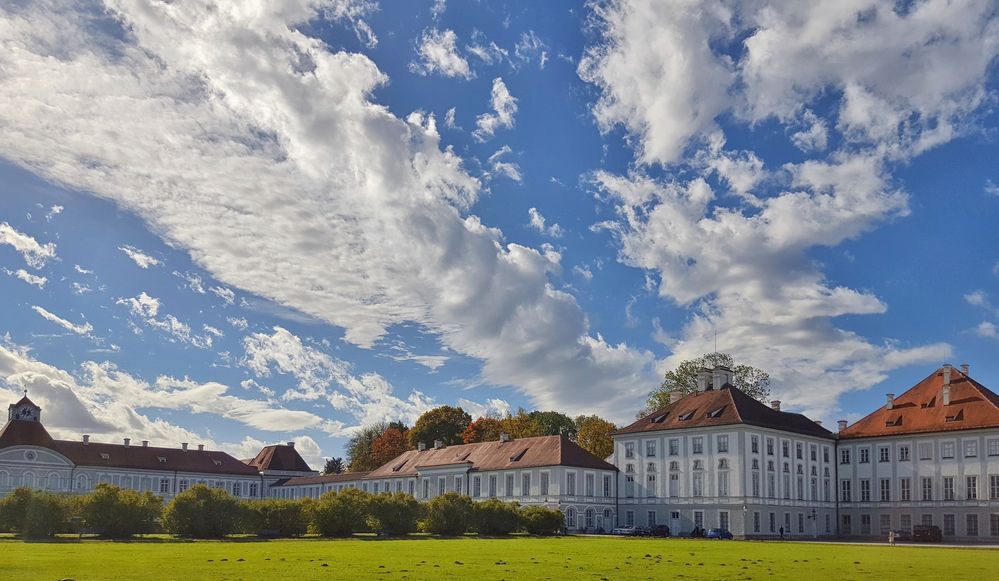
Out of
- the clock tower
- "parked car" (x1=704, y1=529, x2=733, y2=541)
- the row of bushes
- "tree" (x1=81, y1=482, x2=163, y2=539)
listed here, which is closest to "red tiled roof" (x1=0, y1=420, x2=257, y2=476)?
the clock tower

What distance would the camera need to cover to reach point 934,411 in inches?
2729

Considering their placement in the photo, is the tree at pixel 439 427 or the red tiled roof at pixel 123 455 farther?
the tree at pixel 439 427

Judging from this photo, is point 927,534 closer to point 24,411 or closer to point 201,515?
point 201,515

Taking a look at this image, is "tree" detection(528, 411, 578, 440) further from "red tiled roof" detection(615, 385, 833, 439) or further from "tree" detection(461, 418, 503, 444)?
"red tiled roof" detection(615, 385, 833, 439)

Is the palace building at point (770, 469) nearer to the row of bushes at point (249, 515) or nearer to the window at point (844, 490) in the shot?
the window at point (844, 490)

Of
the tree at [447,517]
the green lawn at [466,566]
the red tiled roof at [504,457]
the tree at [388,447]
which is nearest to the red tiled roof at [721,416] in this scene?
the red tiled roof at [504,457]

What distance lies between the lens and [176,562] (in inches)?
1032

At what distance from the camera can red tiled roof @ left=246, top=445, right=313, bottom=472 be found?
11944 centimetres

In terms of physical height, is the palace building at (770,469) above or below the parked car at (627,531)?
above

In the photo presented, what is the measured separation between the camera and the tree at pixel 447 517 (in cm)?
5644

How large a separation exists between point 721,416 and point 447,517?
24.0 meters

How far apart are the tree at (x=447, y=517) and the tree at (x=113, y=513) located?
16.5 metres

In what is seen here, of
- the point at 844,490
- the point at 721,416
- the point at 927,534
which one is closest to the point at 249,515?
the point at 721,416

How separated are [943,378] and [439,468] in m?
44.2
